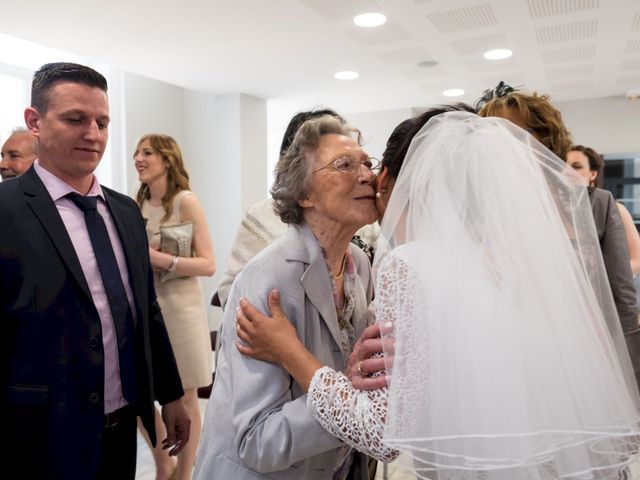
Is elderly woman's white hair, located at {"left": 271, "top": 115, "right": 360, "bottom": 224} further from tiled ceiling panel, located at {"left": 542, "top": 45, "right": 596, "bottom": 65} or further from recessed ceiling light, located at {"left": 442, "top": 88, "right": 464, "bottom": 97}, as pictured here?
recessed ceiling light, located at {"left": 442, "top": 88, "right": 464, "bottom": 97}

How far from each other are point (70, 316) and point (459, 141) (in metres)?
1.04

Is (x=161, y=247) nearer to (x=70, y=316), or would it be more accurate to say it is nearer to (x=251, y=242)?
(x=251, y=242)

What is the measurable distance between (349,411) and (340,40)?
4101mm

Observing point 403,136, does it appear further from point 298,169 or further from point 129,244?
point 129,244

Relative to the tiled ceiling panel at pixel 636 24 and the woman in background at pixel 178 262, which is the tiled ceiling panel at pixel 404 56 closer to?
the tiled ceiling panel at pixel 636 24

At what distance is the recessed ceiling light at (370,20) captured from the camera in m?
4.03

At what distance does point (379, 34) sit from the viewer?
4500 mm

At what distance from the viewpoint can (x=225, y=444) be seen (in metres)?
1.28

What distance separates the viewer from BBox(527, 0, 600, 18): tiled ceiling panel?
379cm

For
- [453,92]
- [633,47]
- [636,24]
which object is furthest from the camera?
[453,92]

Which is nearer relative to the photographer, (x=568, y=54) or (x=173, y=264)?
(x=173, y=264)

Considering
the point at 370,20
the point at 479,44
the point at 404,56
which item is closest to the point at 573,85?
the point at 479,44

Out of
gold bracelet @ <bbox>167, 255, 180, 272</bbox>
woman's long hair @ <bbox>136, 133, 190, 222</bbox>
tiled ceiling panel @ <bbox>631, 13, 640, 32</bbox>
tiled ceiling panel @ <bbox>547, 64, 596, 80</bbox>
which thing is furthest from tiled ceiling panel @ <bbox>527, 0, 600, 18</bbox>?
gold bracelet @ <bbox>167, 255, 180, 272</bbox>

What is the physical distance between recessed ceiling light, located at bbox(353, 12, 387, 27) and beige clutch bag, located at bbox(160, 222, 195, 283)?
219 cm
